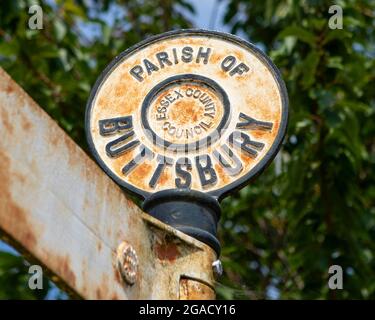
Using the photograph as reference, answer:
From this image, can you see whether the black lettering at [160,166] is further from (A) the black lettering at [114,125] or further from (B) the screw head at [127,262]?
(B) the screw head at [127,262]

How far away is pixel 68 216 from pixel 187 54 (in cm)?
114

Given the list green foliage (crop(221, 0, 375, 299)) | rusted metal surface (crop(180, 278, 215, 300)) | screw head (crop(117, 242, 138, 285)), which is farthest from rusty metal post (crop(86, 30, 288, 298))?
green foliage (crop(221, 0, 375, 299))

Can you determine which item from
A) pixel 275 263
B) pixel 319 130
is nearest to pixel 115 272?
pixel 319 130

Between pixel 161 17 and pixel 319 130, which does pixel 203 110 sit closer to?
pixel 319 130

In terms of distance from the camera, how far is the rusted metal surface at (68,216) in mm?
1868

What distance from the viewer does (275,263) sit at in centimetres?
744

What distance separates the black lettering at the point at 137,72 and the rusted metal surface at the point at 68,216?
732 mm

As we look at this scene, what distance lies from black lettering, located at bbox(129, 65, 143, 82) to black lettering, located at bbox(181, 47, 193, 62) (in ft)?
0.44

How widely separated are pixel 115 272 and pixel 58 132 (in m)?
0.34

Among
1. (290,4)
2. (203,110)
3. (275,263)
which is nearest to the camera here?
(203,110)

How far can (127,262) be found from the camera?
2221 mm

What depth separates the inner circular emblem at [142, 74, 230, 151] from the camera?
112 inches
